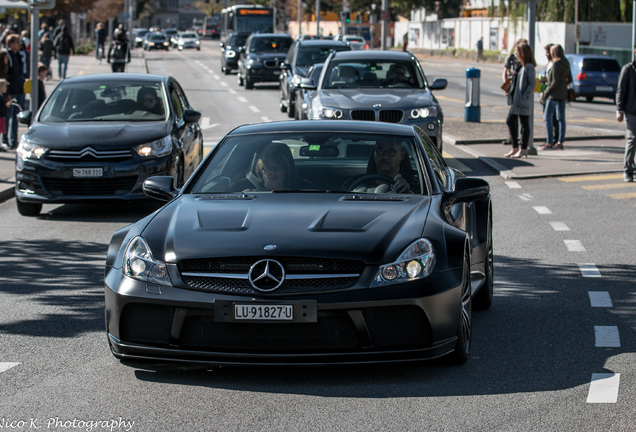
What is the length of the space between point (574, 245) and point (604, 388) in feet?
17.9

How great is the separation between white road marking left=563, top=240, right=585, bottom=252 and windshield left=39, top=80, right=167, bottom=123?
17.6ft

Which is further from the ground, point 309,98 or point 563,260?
point 309,98

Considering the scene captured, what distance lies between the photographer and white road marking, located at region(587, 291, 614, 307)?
8302 millimetres

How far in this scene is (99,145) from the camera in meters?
13.0

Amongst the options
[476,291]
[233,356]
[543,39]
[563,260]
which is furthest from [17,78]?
[543,39]

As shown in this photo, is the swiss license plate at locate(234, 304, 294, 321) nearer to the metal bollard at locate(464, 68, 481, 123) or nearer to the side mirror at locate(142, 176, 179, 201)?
the side mirror at locate(142, 176, 179, 201)

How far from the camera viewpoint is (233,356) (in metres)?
5.88

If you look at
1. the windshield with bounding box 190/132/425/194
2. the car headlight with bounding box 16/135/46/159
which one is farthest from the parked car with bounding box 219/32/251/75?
the windshield with bounding box 190/132/425/194

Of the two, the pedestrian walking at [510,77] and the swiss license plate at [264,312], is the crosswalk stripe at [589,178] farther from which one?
the swiss license plate at [264,312]

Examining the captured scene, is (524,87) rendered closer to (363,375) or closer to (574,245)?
(574,245)

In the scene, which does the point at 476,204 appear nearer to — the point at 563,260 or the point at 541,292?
the point at 541,292

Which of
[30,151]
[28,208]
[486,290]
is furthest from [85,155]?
[486,290]

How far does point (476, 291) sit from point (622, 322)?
102 cm

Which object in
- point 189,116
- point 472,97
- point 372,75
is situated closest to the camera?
point 189,116
